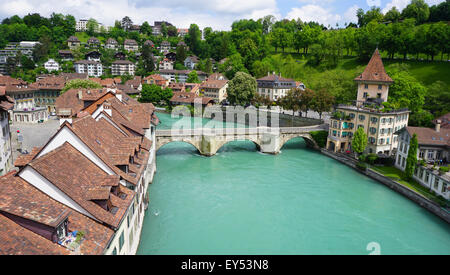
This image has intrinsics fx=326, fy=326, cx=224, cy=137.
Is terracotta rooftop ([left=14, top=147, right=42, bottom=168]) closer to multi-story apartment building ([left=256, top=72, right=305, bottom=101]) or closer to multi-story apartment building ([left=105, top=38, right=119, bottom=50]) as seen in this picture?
multi-story apartment building ([left=256, top=72, right=305, bottom=101])

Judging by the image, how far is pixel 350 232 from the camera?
27.7 metres

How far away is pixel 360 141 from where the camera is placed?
1797 inches

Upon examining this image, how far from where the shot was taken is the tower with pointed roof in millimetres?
54094

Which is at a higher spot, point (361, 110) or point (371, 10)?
point (371, 10)

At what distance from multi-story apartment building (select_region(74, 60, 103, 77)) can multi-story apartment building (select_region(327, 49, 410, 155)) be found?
316 ft

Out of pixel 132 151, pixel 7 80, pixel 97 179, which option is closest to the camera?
pixel 97 179

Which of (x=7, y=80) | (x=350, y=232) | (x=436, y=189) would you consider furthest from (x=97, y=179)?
(x=7, y=80)

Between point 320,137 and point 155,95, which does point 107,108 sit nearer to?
point 320,137

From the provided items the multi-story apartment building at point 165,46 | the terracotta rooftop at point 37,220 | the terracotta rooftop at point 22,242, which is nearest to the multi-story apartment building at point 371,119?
the terracotta rooftop at point 37,220

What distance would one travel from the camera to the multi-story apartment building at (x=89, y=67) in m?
118

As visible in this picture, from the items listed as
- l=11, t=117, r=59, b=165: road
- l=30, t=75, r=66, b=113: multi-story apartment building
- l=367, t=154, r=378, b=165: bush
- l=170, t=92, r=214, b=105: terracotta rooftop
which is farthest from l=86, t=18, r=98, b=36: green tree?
l=367, t=154, r=378, b=165: bush

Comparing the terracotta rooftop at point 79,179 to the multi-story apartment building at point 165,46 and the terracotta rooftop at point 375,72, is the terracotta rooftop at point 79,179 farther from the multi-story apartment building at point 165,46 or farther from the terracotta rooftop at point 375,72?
Answer: the multi-story apartment building at point 165,46

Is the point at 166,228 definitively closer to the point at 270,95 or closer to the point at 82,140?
the point at 82,140

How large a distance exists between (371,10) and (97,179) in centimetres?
14108
